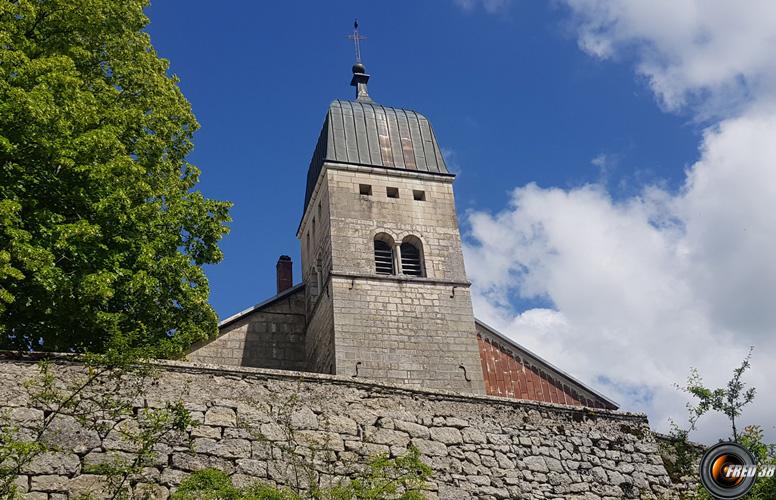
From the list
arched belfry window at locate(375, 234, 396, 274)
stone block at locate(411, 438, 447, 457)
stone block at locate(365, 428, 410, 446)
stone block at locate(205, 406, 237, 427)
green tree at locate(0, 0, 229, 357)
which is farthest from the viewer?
arched belfry window at locate(375, 234, 396, 274)

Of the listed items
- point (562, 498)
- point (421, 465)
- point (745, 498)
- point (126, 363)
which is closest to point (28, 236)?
point (126, 363)

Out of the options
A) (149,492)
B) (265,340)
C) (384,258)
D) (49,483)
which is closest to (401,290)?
(384,258)

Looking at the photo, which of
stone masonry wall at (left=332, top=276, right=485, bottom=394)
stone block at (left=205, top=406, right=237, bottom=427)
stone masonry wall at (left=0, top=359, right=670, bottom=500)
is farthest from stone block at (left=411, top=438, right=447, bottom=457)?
stone masonry wall at (left=332, top=276, right=485, bottom=394)

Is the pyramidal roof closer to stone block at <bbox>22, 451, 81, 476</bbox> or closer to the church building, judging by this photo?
the church building

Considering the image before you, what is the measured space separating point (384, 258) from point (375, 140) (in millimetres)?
3860

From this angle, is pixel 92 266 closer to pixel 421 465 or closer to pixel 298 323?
pixel 421 465

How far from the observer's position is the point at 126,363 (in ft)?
31.7

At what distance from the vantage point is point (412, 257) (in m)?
22.7

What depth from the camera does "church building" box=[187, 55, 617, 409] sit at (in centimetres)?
2061

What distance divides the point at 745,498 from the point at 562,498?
90.6 inches

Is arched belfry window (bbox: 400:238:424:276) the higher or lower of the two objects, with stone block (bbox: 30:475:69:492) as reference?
higher

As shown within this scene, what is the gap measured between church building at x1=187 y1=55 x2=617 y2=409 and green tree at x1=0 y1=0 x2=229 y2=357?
6167mm

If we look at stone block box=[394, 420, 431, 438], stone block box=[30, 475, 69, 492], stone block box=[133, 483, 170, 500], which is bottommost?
stone block box=[133, 483, 170, 500]

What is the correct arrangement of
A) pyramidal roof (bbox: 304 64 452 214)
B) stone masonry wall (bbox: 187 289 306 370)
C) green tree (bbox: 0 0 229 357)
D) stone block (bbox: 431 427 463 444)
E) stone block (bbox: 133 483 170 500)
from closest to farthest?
stone block (bbox: 133 483 170 500) → stone block (bbox: 431 427 463 444) → green tree (bbox: 0 0 229 357) → stone masonry wall (bbox: 187 289 306 370) → pyramidal roof (bbox: 304 64 452 214)
